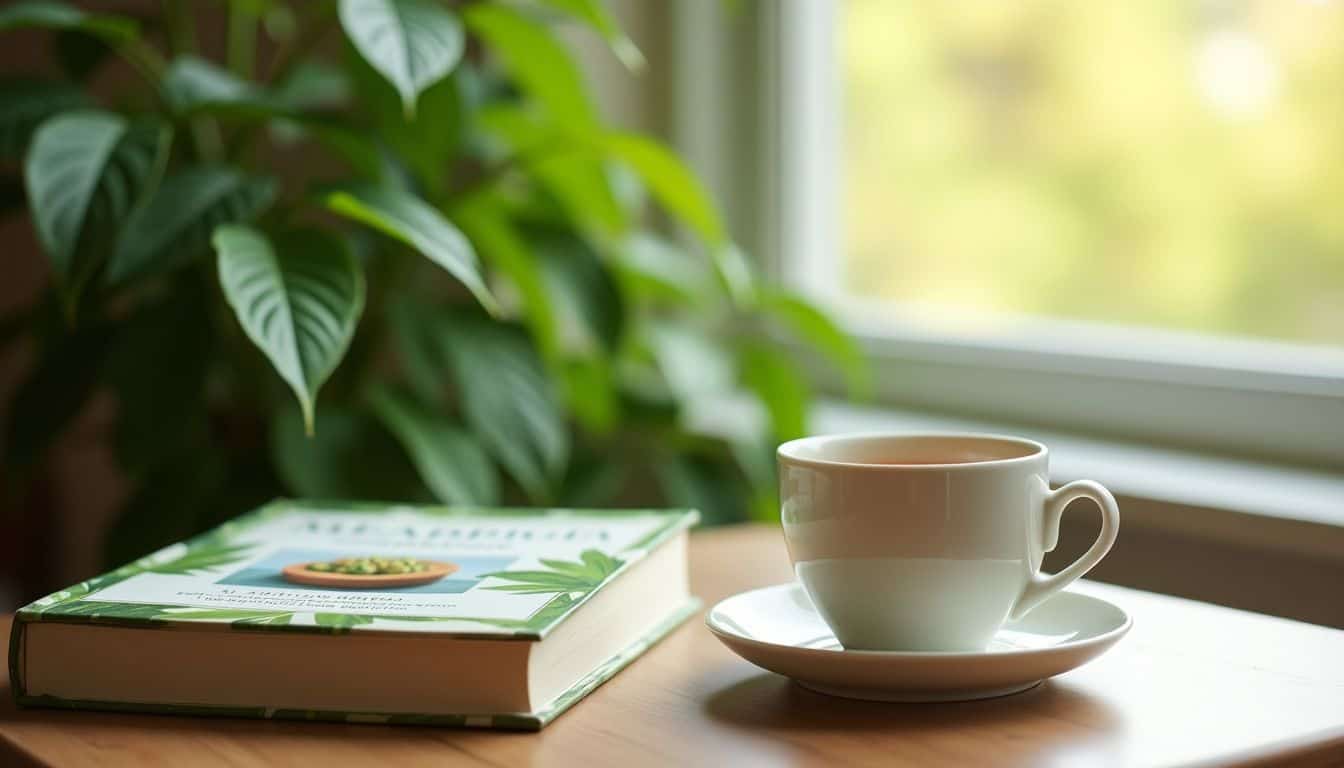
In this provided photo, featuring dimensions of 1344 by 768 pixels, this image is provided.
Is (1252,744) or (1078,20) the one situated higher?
(1078,20)

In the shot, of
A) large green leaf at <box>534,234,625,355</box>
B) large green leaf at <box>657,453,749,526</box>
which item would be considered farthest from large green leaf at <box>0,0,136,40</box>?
large green leaf at <box>657,453,749,526</box>

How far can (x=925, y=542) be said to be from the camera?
525 mm

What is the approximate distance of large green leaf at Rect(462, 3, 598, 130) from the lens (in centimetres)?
108

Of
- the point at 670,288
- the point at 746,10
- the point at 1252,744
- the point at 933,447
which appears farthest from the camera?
the point at 746,10

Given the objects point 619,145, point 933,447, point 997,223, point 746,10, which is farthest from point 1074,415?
point 933,447

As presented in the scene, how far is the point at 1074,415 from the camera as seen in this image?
1.27 metres

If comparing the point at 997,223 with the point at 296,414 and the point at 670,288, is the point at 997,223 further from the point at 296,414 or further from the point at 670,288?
the point at 296,414

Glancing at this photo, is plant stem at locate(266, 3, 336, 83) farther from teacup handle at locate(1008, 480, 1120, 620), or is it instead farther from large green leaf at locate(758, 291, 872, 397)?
teacup handle at locate(1008, 480, 1120, 620)

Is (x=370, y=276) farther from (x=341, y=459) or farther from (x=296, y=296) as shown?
(x=296, y=296)

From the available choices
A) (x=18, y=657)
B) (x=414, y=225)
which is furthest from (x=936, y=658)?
(x=414, y=225)

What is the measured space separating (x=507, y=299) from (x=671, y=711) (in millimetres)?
982

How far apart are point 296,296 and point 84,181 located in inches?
7.4

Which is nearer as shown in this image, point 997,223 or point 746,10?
point 997,223

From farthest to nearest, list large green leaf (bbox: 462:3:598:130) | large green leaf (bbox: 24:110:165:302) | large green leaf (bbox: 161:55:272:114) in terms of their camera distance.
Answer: large green leaf (bbox: 462:3:598:130), large green leaf (bbox: 161:55:272:114), large green leaf (bbox: 24:110:165:302)
